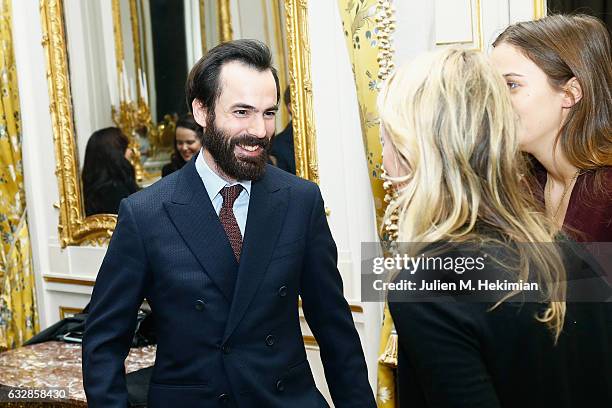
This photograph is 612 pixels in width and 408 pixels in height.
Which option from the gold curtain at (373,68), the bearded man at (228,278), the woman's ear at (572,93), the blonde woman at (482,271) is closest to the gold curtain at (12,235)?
the gold curtain at (373,68)

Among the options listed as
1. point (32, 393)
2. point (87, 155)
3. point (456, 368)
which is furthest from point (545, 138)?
point (87, 155)

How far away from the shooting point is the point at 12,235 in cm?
438

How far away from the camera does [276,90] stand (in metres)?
2.16

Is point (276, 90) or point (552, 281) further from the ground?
point (276, 90)

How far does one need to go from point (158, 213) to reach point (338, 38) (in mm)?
1452

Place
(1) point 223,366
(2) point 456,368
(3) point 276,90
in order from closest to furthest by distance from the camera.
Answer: (2) point 456,368 → (1) point 223,366 → (3) point 276,90

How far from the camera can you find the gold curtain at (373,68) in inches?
102

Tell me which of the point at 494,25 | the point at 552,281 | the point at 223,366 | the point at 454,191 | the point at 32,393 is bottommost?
the point at 32,393

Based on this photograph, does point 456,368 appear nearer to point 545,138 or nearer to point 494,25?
point 545,138

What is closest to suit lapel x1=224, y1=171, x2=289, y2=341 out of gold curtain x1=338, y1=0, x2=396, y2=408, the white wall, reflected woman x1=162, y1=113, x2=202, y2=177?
gold curtain x1=338, y1=0, x2=396, y2=408

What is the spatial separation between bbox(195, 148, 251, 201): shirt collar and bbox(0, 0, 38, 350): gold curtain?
259 centimetres

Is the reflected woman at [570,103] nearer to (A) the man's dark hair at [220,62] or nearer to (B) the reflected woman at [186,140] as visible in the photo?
(A) the man's dark hair at [220,62]

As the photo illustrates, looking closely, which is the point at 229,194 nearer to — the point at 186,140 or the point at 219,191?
the point at 219,191

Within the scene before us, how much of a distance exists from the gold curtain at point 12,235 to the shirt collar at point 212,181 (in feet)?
8.49
